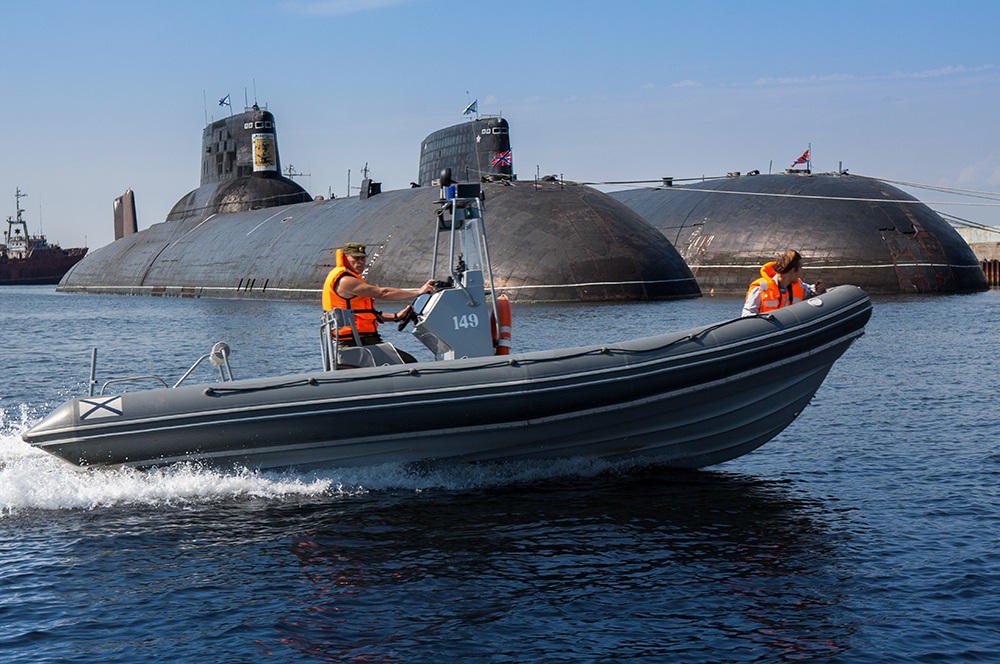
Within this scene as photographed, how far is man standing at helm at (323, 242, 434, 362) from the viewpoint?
30.7ft

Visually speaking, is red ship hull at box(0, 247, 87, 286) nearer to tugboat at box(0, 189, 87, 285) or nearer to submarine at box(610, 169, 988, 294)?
tugboat at box(0, 189, 87, 285)

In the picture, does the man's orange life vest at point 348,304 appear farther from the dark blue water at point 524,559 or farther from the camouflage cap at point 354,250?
the dark blue water at point 524,559

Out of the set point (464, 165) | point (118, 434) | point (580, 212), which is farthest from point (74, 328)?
point (118, 434)

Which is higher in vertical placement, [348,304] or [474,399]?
[348,304]

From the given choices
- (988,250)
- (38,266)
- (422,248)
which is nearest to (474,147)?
(422,248)

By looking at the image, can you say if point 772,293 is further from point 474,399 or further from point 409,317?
point 409,317

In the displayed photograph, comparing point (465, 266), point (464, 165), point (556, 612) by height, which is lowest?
point (556, 612)

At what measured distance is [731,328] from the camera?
9531 mm

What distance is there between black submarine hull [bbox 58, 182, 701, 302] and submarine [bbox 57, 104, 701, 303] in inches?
2.4

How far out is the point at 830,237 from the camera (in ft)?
143

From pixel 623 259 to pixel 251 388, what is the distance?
3001 centimetres

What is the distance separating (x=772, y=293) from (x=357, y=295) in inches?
158

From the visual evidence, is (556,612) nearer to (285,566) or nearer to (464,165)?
(285,566)

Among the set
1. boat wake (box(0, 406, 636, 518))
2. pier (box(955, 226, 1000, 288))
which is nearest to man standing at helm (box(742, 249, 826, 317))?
boat wake (box(0, 406, 636, 518))
